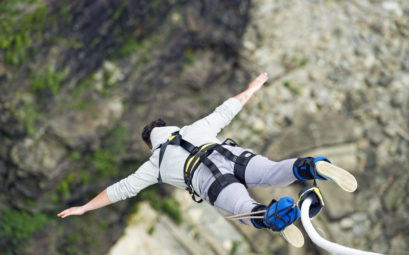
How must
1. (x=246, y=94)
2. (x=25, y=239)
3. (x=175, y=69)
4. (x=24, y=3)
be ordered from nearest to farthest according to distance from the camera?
(x=246, y=94)
(x=24, y=3)
(x=25, y=239)
(x=175, y=69)

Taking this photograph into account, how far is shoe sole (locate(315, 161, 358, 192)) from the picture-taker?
3176 mm

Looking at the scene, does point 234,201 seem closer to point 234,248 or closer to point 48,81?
point 48,81

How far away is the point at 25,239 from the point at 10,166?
5.44 ft

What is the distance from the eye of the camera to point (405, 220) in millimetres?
9727

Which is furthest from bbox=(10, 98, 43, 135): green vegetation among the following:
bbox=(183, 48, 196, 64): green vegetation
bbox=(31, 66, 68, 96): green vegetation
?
bbox=(183, 48, 196, 64): green vegetation

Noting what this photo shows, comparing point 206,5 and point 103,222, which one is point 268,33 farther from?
point 103,222

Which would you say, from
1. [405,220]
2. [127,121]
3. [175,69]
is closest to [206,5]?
[175,69]

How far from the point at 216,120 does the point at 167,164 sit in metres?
0.79

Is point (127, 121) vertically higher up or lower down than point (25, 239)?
higher up

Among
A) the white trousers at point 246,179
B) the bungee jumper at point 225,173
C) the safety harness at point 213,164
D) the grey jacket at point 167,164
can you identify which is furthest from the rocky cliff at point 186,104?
the white trousers at point 246,179

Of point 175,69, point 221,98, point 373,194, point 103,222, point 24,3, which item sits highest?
point 24,3

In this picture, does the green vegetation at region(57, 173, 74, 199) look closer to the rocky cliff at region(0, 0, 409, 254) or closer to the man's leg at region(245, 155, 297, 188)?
the rocky cliff at region(0, 0, 409, 254)

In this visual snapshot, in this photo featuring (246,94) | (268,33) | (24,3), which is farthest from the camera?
(268,33)

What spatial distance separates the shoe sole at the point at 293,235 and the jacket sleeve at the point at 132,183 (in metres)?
1.58
